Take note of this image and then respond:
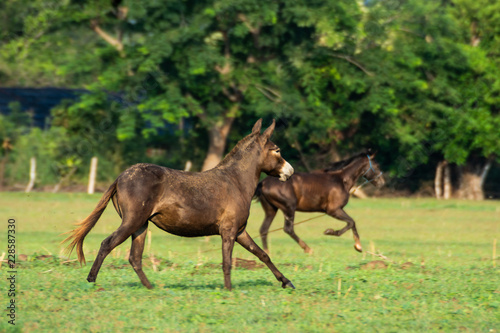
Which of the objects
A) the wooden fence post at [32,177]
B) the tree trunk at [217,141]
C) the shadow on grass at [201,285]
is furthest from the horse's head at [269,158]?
the wooden fence post at [32,177]

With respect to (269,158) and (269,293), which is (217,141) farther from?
(269,293)

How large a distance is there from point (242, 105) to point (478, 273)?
19729 mm

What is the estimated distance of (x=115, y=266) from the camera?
11.7 meters

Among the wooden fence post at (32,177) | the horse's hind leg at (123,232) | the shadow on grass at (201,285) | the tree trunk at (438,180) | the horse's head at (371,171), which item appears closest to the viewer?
the horse's hind leg at (123,232)

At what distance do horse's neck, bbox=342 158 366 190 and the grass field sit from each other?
143 cm

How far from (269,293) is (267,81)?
21.7 m

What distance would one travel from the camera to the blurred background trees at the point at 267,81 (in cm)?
2867

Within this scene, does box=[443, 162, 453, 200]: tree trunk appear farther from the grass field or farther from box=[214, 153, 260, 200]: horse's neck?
box=[214, 153, 260, 200]: horse's neck

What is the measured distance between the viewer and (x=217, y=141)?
32.4 m

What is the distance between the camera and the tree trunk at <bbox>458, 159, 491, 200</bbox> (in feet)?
116

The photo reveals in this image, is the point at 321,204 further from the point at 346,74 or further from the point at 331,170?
the point at 346,74

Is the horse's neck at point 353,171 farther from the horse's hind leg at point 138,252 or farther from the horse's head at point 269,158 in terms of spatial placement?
the horse's hind leg at point 138,252

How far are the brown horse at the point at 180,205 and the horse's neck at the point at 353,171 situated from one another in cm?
704

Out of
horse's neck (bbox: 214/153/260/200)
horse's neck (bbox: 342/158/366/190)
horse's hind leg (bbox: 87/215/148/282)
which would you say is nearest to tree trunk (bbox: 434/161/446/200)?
horse's neck (bbox: 342/158/366/190)
